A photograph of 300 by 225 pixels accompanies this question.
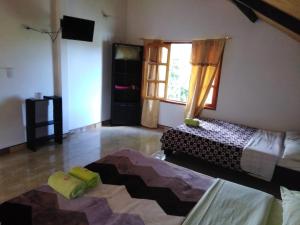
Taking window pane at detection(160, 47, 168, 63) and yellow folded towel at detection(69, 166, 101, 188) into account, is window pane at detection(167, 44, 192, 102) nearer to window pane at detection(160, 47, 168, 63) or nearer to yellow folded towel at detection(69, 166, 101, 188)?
window pane at detection(160, 47, 168, 63)

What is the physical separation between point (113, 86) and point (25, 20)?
6.75ft

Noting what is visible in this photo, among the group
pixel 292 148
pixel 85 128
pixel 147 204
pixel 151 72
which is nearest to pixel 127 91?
pixel 151 72

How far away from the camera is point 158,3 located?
4.55 m

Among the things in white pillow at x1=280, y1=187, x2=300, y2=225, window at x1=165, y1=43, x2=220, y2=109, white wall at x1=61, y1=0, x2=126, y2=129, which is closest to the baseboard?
white wall at x1=61, y1=0, x2=126, y2=129

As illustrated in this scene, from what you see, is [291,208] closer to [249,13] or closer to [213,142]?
[213,142]

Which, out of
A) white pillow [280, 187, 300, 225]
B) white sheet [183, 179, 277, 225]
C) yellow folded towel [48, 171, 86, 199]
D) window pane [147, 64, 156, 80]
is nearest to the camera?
white pillow [280, 187, 300, 225]

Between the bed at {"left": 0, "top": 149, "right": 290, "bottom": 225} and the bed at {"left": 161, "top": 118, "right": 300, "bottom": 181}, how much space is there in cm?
128

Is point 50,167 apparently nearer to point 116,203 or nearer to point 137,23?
point 116,203

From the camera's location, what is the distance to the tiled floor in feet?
8.53

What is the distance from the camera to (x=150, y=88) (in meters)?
4.91

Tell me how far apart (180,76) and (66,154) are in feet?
8.97

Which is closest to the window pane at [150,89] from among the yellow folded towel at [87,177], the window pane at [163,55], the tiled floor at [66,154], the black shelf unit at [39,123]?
the window pane at [163,55]

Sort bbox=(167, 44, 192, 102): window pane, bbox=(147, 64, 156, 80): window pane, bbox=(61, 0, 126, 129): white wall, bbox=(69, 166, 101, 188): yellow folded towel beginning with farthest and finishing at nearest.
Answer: bbox=(147, 64, 156, 80): window pane → bbox=(167, 44, 192, 102): window pane → bbox=(61, 0, 126, 129): white wall → bbox=(69, 166, 101, 188): yellow folded towel

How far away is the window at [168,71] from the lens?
15.0 ft
